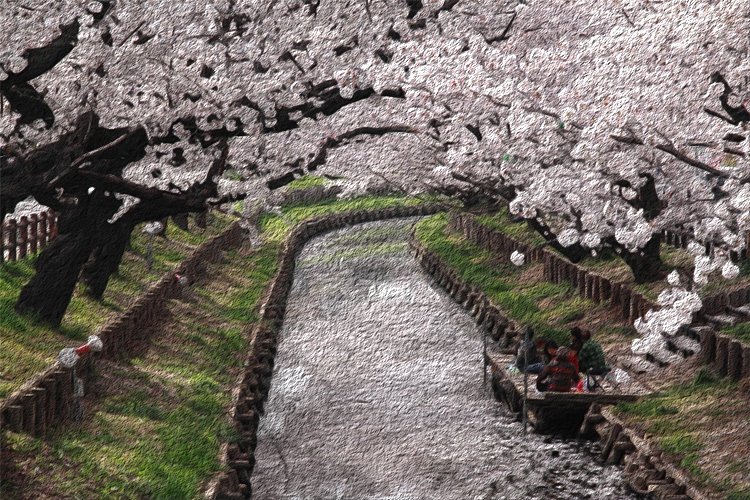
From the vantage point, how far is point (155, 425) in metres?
12.1

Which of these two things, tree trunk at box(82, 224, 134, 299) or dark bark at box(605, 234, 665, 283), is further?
dark bark at box(605, 234, 665, 283)

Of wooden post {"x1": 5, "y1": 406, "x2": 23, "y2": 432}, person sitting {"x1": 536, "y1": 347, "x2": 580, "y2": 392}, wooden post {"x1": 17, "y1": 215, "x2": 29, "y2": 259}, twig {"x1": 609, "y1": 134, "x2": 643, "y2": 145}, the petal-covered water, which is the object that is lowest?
the petal-covered water

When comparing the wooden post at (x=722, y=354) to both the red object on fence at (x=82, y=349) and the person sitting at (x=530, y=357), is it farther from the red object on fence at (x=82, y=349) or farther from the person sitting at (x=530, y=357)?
the red object on fence at (x=82, y=349)

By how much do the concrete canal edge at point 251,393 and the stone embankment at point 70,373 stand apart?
164cm

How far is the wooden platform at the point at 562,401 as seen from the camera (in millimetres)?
13461

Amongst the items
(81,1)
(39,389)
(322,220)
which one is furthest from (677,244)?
(322,220)

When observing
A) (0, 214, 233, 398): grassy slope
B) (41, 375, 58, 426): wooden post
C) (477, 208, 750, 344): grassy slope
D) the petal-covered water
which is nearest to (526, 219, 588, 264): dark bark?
(477, 208, 750, 344): grassy slope

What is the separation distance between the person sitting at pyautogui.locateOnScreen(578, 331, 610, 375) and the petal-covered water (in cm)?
105

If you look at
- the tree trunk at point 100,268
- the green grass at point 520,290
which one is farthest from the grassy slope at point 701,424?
the tree trunk at point 100,268

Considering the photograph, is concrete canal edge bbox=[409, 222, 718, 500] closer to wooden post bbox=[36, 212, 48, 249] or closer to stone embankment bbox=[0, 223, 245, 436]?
stone embankment bbox=[0, 223, 245, 436]

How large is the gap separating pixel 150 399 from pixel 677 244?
13175 millimetres

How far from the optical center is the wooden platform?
44.2 ft

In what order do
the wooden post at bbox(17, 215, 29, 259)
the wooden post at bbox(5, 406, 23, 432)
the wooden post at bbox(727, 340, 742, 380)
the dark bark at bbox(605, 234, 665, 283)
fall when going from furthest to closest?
1. the dark bark at bbox(605, 234, 665, 283)
2. the wooden post at bbox(17, 215, 29, 259)
3. the wooden post at bbox(727, 340, 742, 380)
4. the wooden post at bbox(5, 406, 23, 432)

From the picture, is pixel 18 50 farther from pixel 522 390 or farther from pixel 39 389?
pixel 522 390
